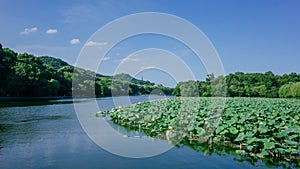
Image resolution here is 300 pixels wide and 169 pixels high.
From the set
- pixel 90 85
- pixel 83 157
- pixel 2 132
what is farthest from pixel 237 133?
pixel 90 85

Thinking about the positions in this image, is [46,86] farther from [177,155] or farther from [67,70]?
[177,155]

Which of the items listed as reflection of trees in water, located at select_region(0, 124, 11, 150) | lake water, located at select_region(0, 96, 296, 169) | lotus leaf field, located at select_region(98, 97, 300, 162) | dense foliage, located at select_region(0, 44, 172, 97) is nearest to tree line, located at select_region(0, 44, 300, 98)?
dense foliage, located at select_region(0, 44, 172, 97)

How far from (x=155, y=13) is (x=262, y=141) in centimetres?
537

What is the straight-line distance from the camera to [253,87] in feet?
158

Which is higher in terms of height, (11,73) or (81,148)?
(11,73)

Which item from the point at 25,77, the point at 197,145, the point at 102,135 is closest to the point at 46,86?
the point at 25,77

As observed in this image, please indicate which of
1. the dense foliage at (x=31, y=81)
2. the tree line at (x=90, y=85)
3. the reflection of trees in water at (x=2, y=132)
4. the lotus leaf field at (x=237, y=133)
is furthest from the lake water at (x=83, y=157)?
the dense foliage at (x=31, y=81)

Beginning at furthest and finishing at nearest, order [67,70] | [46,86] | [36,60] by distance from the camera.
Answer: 1. [67,70]
2. [36,60]
3. [46,86]

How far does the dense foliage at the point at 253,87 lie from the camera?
40.0m

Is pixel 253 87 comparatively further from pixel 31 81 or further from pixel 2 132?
pixel 2 132

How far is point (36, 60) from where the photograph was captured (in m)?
44.2

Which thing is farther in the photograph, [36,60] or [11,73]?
[36,60]

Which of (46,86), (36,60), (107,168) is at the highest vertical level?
(36,60)

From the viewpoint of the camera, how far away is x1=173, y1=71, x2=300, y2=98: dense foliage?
1574 inches
